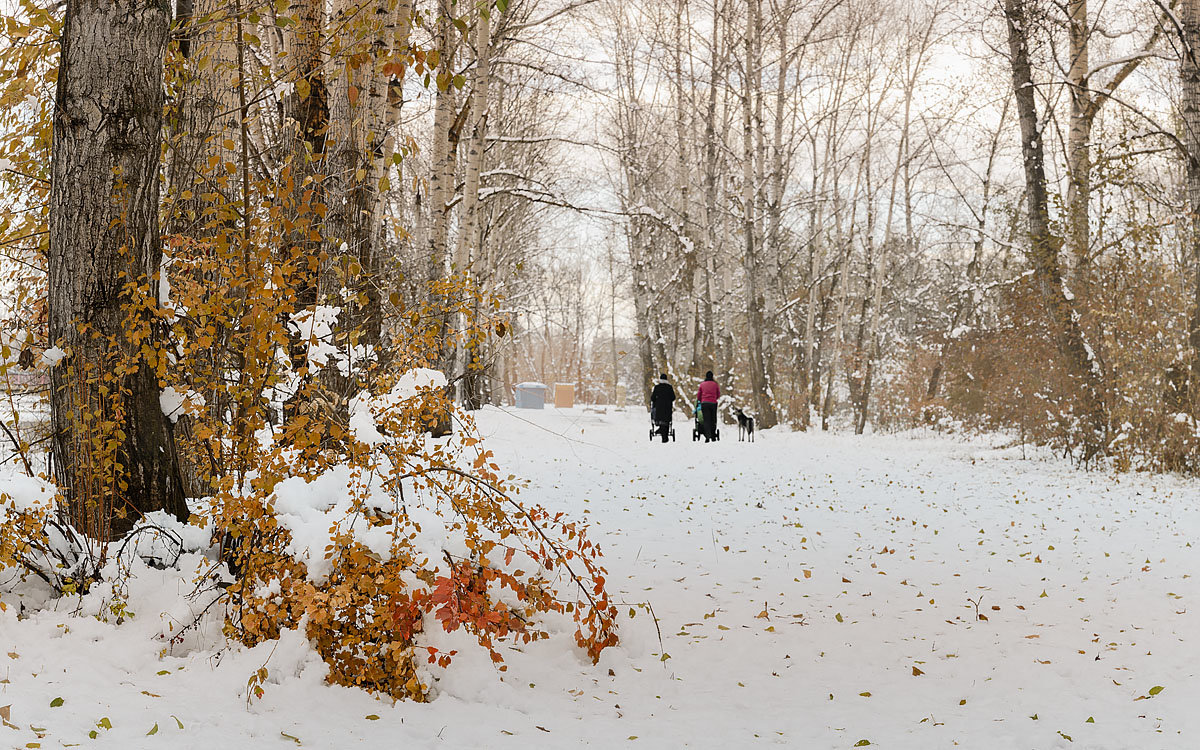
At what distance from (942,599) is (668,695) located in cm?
233

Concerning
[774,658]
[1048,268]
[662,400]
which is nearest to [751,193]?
[662,400]

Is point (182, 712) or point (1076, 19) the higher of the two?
point (1076, 19)

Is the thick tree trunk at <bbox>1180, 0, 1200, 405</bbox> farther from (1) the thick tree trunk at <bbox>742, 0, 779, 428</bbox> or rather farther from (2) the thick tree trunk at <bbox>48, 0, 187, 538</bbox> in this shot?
(2) the thick tree trunk at <bbox>48, 0, 187, 538</bbox>

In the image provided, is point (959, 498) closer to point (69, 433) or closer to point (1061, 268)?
point (1061, 268)

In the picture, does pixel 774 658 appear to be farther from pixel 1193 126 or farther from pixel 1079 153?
pixel 1079 153

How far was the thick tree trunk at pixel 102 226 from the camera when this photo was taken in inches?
151

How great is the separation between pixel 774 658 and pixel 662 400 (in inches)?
460

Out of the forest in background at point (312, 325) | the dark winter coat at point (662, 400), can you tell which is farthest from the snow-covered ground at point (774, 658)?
the dark winter coat at point (662, 400)

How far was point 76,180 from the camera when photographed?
388 centimetres

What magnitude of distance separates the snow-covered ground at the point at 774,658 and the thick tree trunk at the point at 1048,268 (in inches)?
118

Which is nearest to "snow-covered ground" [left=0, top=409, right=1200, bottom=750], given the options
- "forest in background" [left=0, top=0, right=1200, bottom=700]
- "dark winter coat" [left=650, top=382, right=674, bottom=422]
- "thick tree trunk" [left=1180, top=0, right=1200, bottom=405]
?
"forest in background" [left=0, top=0, right=1200, bottom=700]

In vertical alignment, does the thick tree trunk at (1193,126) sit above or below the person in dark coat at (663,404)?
above

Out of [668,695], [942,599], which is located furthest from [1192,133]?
[668,695]

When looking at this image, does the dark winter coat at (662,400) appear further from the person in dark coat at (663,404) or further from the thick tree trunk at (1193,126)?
the thick tree trunk at (1193,126)
